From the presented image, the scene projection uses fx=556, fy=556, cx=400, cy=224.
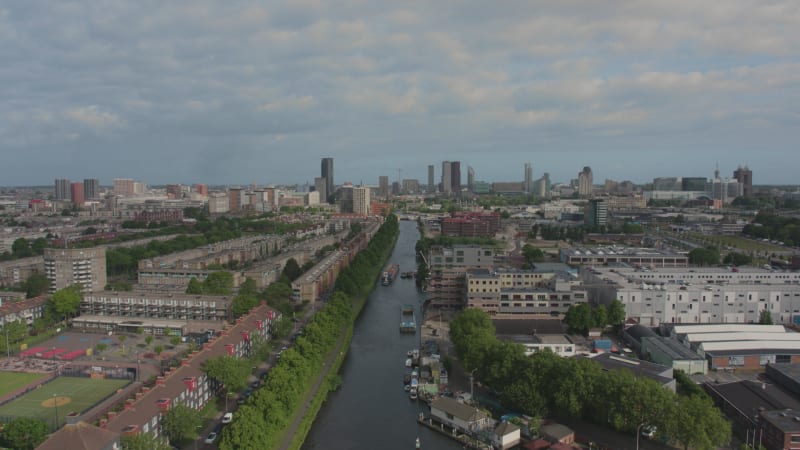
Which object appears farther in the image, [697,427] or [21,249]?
[21,249]

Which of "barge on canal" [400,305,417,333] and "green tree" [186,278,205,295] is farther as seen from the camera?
"green tree" [186,278,205,295]

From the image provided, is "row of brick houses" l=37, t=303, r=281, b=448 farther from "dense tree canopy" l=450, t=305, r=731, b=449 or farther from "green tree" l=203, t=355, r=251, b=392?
"dense tree canopy" l=450, t=305, r=731, b=449

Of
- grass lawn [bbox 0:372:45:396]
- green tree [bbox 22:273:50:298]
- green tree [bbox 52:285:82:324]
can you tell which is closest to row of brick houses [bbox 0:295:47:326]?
green tree [bbox 52:285:82:324]

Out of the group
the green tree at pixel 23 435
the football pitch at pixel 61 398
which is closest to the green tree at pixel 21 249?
the football pitch at pixel 61 398

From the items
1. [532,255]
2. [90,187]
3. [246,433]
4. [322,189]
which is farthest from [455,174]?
[246,433]

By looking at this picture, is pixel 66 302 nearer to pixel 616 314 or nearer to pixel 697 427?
pixel 616 314

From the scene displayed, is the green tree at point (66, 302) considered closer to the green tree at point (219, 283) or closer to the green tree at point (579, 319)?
the green tree at point (219, 283)
